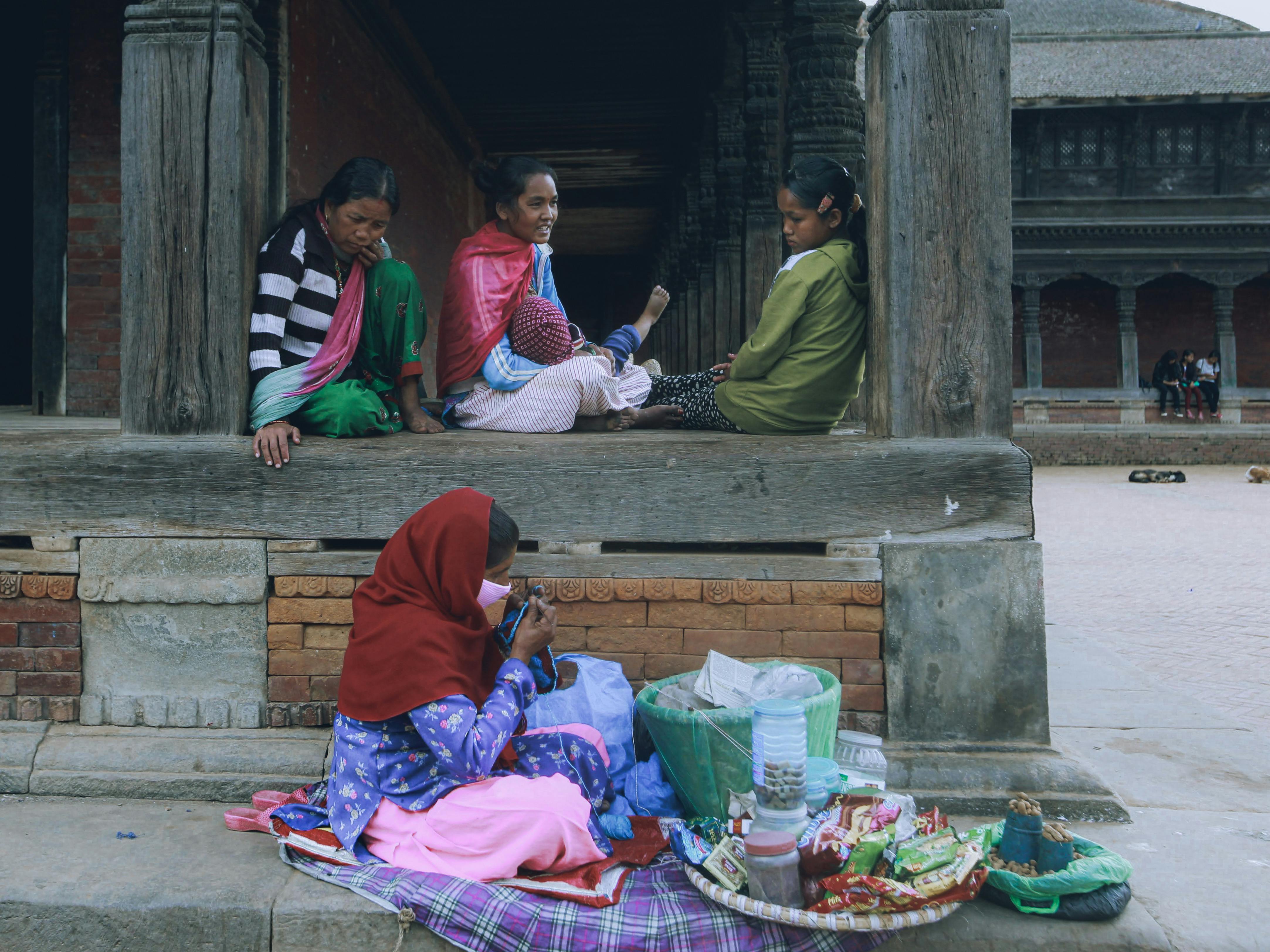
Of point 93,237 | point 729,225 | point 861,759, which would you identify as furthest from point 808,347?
point 93,237

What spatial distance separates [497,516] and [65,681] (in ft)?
5.82

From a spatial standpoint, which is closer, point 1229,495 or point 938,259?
point 938,259

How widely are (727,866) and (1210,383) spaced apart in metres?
24.6

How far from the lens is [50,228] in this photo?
Answer: 21.6 ft

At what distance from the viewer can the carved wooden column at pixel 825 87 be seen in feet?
16.1

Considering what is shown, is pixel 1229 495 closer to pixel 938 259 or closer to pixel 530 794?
pixel 938 259

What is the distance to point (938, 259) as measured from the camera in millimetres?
3064

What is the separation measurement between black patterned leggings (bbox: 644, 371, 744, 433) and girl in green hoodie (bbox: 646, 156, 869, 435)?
0.60 feet

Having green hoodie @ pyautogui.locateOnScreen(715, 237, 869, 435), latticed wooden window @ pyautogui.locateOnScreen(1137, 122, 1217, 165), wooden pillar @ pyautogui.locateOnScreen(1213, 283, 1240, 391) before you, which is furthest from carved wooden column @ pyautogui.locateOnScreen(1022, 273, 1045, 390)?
green hoodie @ pyautogui.locateOnScreen(715, 237, 869, 435)

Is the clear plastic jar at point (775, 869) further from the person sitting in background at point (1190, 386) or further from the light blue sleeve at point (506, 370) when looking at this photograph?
the person sitting in background at point (1190, 386)

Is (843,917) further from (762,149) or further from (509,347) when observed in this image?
(762,149)

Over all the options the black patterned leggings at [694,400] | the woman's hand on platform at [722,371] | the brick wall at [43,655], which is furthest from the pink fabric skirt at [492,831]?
the woman's hand on platform at [722,371]

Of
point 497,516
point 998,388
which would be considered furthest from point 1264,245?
point 497,516

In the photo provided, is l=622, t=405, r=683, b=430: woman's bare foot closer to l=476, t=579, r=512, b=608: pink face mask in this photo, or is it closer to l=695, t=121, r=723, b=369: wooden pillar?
l=476, t=579, r=512, b=608: pink face mask
